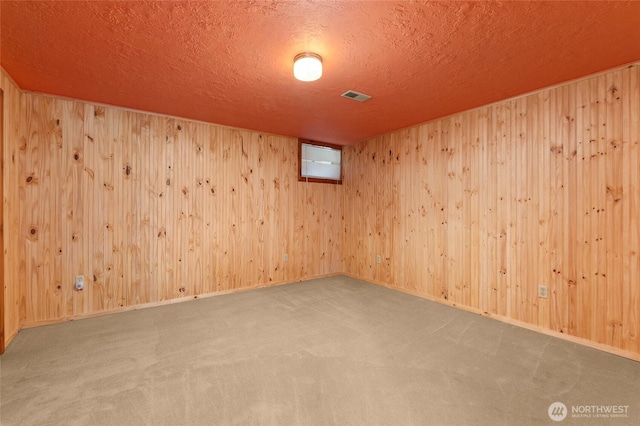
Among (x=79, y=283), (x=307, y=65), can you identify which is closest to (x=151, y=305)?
(x=79, y=283)

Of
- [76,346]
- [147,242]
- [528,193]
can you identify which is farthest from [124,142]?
[528,193]

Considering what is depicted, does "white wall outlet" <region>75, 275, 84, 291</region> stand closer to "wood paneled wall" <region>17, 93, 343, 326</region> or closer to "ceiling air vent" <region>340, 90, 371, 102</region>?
"wood paneled wall" <region>17, 93, 343, 326</region>

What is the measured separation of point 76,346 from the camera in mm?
2422

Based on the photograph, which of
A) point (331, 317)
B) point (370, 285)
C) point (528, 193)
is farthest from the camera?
point (370, 285)

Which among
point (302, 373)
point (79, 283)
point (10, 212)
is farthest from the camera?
point (79, 283)

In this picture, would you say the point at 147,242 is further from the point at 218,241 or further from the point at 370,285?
the point at 370,285

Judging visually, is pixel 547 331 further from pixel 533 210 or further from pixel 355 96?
pixel 355 96

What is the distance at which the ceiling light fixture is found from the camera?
2.09 meters

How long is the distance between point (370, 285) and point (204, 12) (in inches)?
157

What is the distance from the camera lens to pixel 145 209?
3.46m

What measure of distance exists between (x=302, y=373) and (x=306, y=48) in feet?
7.89

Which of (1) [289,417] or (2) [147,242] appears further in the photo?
(2) [147,242]

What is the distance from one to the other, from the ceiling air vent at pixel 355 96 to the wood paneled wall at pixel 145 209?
1.91 meters

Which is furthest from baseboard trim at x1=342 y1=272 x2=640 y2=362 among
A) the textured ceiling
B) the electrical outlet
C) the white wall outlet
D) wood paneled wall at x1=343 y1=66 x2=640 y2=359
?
the white wall outlet
